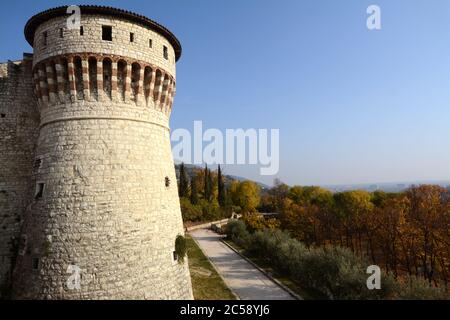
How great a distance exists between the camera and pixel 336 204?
50.4m

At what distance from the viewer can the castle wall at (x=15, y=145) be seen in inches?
495

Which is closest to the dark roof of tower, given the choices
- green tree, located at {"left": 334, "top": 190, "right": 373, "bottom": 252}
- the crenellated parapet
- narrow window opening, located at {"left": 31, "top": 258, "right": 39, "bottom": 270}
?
the crenellated parapet

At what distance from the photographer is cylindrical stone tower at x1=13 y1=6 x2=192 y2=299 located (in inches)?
418

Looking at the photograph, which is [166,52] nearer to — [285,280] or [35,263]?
[35,263]

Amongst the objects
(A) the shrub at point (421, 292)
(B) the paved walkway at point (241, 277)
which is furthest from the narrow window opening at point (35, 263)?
(A) the shrub at point (421, 292)

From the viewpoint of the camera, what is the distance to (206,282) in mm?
19453

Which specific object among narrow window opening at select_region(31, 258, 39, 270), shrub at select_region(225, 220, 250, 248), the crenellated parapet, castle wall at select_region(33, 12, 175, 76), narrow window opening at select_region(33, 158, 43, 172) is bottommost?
shrub at select_region(225, 220, 250, 248)

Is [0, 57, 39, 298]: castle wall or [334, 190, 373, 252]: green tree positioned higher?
[0, 57, 39, 298]: castle wall

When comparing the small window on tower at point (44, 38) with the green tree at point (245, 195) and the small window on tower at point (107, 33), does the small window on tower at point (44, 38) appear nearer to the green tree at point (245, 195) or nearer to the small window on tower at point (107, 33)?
the small window on tower at point (107, 33)

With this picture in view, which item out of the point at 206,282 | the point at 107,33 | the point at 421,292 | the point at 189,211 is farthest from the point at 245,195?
the point at 107,33

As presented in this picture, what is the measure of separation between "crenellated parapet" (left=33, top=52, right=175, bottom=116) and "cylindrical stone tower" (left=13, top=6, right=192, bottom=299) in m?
0.04

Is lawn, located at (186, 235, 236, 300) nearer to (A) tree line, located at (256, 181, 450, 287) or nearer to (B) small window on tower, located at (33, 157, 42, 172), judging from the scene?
(B) small window on tower, located at (33, 157, 42, 172)

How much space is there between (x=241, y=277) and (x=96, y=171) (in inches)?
575
